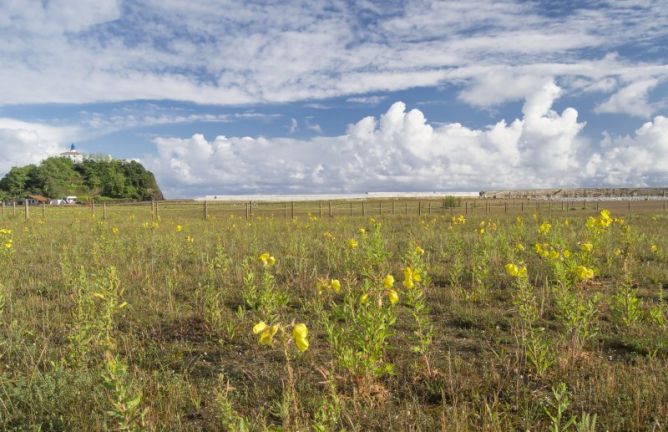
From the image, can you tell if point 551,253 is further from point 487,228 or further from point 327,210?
point 327,210

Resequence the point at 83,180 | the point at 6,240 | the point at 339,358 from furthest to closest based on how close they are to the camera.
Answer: the point at 83,180
the point at 6,240
the point at 339,358

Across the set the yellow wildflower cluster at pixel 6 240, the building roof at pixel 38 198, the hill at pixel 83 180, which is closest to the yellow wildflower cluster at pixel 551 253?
the yellow wildflower cluster at pixel 6 240

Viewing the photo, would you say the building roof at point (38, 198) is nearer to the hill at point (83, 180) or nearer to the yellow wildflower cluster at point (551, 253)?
the hill at point (83, 180)

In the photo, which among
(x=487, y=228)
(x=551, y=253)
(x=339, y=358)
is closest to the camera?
(x=339, y=358)

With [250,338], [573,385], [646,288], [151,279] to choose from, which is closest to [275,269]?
[151,279]

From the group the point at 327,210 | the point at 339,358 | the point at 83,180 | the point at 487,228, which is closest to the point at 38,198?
the point at 83,180

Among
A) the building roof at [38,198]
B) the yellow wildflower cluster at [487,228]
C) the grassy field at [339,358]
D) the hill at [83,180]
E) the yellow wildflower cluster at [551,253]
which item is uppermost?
the hill at [83,180]

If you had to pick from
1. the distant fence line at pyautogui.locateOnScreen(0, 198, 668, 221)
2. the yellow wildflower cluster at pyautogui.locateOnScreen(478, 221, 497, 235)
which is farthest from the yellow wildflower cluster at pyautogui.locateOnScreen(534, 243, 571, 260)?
the distant fence line at pyautogui.locateOnScreen(0, 198, 668, 221)

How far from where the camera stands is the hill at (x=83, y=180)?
100m

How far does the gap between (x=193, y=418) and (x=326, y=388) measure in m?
0.97

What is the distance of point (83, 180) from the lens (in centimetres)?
11738

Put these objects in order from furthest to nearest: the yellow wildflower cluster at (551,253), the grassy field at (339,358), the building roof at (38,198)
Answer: the building roof at (38,198) < the yellow wildflower cluster at (551,253) < the grassy field at (339,358)

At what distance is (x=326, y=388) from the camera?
3.11 meters

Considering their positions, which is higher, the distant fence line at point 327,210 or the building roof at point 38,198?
the building roof at point 38,198
